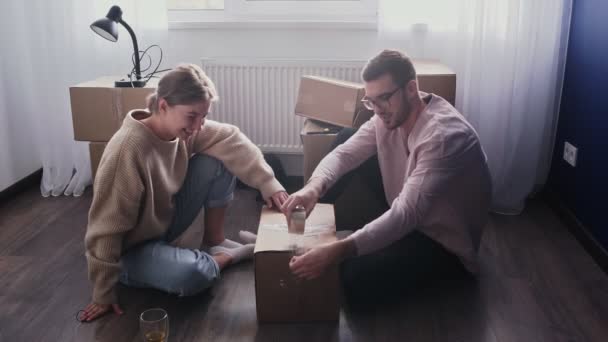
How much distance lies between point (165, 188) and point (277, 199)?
1.29 feet

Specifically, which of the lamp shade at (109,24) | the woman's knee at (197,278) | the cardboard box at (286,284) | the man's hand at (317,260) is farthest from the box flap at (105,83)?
the man's hand at (317,260)

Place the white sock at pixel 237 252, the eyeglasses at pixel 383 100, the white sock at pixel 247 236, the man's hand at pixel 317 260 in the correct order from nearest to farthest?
the man's hand at pixel 317 260, the eyeglasses at pixel 383 100, the white sock at pixel 237 252, the white sock at pixel 247 236

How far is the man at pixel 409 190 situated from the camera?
6.02ft

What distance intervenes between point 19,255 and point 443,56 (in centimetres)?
211

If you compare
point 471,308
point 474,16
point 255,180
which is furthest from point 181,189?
point 474,16

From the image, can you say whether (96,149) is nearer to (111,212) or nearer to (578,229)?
(111,212)

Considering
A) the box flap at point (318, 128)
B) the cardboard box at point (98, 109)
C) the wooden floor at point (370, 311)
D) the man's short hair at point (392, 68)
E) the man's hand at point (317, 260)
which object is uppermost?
the man's short hair at point (392, 68)

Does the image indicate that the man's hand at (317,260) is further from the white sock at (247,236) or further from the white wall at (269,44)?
the white wall at (269,44)

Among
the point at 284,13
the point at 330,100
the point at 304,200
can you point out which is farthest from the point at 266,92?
the point at 304,200

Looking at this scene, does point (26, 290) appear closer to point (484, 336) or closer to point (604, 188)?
point (484, 336)

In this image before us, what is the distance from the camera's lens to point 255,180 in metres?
2.26

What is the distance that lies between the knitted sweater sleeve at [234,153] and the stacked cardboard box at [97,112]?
0.55 meters

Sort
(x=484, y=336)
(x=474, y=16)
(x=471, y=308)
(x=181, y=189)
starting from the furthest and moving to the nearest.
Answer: (x=474, y=16), (x=181, y=189), (x=471, y=308), (x=484, y=336)

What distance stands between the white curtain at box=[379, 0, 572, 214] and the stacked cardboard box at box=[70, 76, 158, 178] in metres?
1.26
